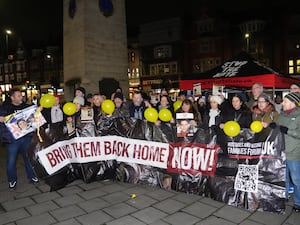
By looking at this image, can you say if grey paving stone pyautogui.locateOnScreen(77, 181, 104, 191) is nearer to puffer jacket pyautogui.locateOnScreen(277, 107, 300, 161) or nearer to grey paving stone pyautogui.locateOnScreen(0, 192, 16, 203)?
grey paving stone pyautogui.locateOnScreen(0, 192, 16, 203)

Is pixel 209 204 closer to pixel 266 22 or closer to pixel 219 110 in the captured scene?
pixel 219 110

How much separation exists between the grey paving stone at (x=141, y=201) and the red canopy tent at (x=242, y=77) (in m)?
4.12

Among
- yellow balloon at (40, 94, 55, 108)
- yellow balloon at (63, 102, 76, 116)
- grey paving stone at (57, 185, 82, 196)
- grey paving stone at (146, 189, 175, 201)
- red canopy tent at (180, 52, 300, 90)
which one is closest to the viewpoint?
grey paving stone at (146, 189, 175, 201)

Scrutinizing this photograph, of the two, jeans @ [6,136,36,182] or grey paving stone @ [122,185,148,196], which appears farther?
jeans @ [6,136,36,182]

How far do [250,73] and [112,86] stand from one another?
6212mm

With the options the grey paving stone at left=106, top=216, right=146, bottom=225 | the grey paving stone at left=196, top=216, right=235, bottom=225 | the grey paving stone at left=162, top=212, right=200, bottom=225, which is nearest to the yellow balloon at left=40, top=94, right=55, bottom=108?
the grey paving stone at left=106, top=216, right=146, bottom=225

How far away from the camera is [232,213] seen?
381 centimetres

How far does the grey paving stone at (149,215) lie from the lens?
3658mm

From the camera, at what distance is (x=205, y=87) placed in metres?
7.88

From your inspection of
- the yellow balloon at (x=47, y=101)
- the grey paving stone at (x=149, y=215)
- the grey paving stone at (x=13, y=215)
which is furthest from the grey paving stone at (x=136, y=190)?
the yellow balloon at (x=47, y=101)

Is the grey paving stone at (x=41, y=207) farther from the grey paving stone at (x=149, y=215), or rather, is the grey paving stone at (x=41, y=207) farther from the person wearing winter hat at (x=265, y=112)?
the person wearing winter hat at (x=265, y=112)

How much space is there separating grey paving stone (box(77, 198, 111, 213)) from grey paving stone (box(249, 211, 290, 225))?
2.11 meters

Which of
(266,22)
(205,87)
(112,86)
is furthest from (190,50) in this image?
(205,87)

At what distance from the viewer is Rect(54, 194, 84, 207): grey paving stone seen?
4.25 meters
